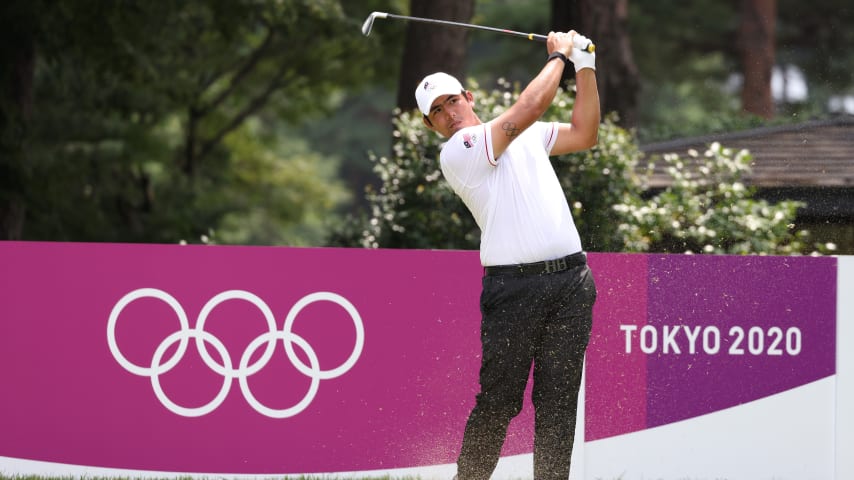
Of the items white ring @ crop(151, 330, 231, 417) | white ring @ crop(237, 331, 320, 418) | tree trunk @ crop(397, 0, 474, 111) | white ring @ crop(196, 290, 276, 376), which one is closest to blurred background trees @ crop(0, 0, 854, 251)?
tree trunk @ crop(397, 0, 474, 111)

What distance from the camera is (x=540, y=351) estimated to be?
472 cm

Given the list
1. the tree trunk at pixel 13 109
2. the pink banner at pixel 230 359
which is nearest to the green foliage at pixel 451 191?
the pink banner at pixel 230 359

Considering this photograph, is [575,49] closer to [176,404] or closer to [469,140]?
[469,140]

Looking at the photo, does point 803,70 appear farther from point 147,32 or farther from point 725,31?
point 147,32

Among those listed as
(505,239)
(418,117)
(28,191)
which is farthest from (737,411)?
(28,191)

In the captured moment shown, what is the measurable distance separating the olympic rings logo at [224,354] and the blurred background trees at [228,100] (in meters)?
3.25

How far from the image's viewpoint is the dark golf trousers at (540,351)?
4.64 m

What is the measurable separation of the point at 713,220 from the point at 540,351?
4.44m

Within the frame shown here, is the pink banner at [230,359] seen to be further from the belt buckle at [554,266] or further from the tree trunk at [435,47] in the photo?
the tree trunk at [435,47]

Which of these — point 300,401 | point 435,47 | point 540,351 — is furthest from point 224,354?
point 435,47

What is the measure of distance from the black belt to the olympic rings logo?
1327mm

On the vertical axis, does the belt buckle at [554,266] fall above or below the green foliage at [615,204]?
above

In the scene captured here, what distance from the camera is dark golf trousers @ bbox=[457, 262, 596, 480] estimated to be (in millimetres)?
4641

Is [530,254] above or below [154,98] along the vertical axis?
below
